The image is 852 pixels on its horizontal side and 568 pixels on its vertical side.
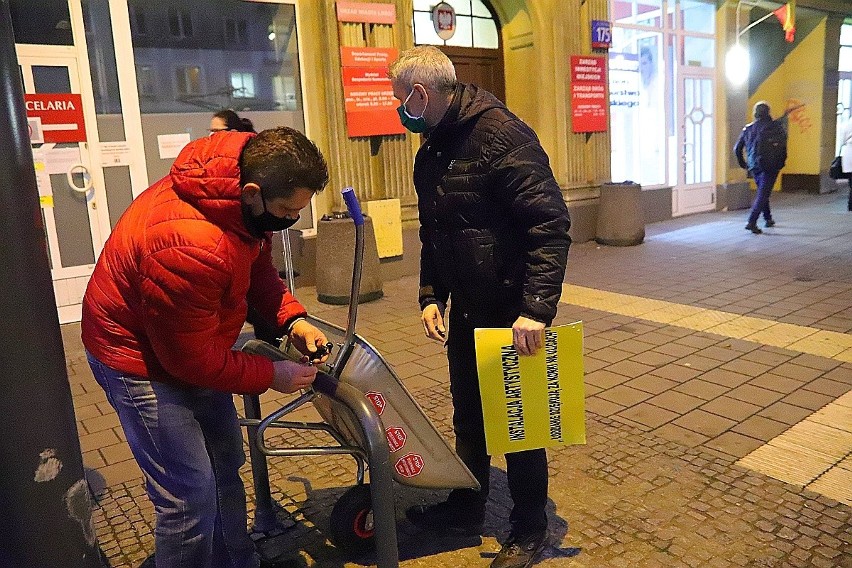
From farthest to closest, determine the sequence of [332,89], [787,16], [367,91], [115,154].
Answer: [787,16] < [367,91] < [332,89] < [115,154]

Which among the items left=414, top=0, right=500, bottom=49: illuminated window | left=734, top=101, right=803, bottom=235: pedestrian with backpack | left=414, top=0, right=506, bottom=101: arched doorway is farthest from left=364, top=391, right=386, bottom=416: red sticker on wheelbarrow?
left=734, top=101, right=803, bottom=235: pedestrian with backpack

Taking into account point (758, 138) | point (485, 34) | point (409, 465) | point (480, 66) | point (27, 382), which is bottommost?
point (409, 465)

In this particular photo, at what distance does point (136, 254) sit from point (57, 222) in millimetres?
5511

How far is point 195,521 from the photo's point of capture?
7.07 ft

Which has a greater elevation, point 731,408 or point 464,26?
point 464,26

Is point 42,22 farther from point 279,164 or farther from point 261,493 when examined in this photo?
point 279,164

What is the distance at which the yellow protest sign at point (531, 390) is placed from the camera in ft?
8.32

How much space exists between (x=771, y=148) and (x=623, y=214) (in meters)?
2.47

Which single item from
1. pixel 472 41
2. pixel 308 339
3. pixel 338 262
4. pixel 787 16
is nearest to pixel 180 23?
pixel 338 262

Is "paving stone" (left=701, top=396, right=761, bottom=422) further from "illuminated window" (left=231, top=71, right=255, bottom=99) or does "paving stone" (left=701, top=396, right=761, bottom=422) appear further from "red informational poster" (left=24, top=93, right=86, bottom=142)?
"red informational poster" (left=24, top=93, right=86, bottom=142)

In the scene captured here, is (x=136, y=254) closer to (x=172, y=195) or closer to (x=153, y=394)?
(x=172, y=195)

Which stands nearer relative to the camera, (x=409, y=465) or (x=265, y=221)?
(x=265, y=221)

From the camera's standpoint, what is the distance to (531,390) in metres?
2.60

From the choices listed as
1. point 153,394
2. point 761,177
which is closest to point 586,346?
point 153,394
